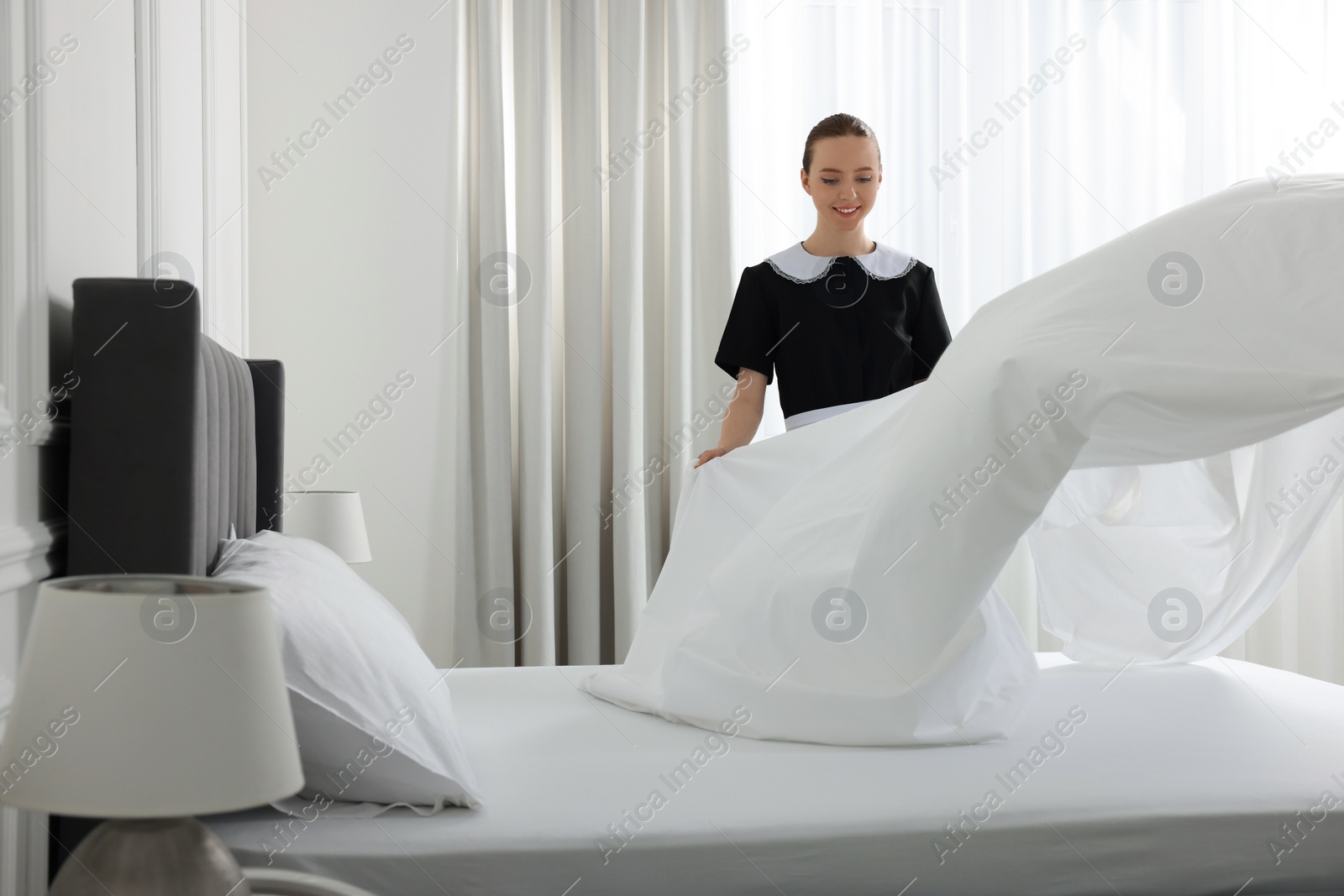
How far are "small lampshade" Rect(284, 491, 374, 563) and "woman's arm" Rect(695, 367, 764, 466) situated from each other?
90 centimetres

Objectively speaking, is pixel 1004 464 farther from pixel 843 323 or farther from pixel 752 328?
pixel 752 328

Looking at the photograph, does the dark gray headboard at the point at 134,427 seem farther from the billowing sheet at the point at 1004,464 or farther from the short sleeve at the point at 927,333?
the short sleeve at the point at 927,333

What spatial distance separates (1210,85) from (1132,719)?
2717 mm

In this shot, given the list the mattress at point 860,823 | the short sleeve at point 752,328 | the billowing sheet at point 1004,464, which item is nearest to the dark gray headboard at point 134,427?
the mattress at point 860,823

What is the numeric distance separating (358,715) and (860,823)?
58 centimetres

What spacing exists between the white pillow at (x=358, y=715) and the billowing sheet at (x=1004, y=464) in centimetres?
46

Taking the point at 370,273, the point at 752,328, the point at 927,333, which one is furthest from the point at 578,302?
the point at 927,333

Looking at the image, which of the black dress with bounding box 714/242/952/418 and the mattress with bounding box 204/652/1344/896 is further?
the black dress with bounding box 714/242/952/418

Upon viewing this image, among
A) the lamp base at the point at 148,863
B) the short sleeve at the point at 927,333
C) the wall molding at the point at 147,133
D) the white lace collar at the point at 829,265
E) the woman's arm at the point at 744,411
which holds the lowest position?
the lamp base at the point at 148,863

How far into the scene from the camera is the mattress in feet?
3.52

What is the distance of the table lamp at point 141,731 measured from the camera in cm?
63

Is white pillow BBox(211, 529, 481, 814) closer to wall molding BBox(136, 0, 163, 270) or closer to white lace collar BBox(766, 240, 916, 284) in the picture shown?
wall molding BBox(136, 0, 163, 270)

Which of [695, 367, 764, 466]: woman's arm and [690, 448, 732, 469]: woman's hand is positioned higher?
[695, 367, 764, 466]: woman's arm

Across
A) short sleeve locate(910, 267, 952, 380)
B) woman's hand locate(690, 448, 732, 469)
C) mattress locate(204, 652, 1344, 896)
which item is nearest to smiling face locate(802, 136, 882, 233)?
short sleeve locate(910, 267, 952, 380)
